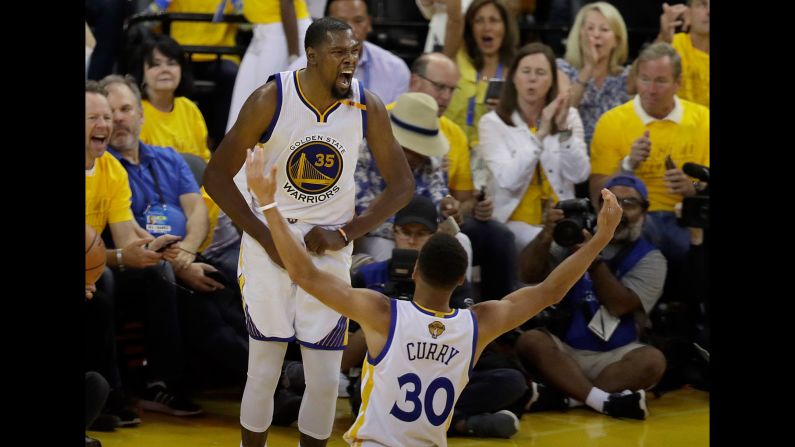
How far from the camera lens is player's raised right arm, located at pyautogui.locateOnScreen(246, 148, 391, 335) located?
410cm

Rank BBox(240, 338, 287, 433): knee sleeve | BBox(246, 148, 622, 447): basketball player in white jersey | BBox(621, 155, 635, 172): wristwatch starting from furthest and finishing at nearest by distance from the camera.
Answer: BBox(621, 155, 635, 172): wristwatch < BBox(240, 338, 287, 433): knee sleeve < BBox(246, 148, 622, 447): basketball player in white jersey

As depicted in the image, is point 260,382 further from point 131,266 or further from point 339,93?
point 131,266

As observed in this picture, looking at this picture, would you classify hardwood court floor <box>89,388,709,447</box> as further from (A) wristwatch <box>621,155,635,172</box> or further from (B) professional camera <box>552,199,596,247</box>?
(A) wristwatch <box>621,155,635,172</box>

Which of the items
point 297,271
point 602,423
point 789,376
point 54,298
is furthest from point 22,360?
point 602,423

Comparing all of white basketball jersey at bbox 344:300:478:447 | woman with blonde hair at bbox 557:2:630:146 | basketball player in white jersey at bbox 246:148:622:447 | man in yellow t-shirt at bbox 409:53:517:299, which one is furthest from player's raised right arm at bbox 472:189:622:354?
woman with blonde hair at bbox 557:2:630:146

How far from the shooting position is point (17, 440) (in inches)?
147

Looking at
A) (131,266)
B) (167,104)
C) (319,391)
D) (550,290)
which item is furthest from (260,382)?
(167,104)

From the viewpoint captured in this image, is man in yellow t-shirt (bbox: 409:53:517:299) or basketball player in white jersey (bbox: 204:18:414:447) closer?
basketball player in white jersey (bbox: 204:18:414:447)

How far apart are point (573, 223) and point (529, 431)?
1.23m

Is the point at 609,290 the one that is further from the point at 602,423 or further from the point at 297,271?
the point at 297,271

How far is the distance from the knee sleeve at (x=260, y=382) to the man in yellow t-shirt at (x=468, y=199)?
8.03ft

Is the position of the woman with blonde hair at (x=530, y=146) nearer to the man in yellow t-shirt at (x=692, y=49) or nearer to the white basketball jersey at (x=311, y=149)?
the man in yellow t-shirt at (x=692, y=49)

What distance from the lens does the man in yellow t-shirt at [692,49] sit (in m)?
9.02

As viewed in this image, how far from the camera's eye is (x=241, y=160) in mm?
5211
